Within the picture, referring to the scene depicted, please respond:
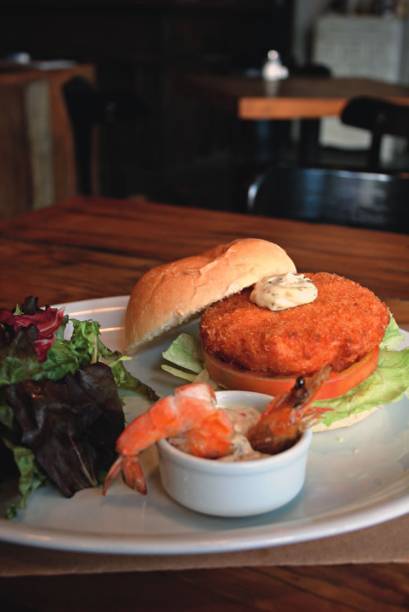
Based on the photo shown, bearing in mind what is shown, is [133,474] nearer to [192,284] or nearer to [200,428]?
[200,428]

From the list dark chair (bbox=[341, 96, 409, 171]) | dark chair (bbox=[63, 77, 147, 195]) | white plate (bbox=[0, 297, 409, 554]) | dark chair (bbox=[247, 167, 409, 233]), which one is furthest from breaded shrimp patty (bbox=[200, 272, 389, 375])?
dark chair (bbox=[63, 77, 147, 195])

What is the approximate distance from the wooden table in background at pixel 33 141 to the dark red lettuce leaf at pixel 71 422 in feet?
16.0

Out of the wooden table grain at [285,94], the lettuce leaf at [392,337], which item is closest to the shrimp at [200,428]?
the lettuce leaf at [392,337]

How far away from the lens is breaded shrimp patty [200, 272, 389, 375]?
1363 millimetres

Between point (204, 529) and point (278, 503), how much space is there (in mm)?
110

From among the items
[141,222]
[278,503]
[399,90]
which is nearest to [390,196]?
[141,222]

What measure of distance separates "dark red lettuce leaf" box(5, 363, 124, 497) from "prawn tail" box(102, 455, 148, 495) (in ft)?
0.31

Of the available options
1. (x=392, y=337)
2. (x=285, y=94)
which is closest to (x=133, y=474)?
(x=392, y=337)

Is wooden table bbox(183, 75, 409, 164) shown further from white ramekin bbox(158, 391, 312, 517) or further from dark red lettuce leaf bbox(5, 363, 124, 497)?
white ramekin bbox(158, 391, 312, 517)

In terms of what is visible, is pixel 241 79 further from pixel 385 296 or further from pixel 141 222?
pixel 385 296

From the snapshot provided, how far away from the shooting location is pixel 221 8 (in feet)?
31.4

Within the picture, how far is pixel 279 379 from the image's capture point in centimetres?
137

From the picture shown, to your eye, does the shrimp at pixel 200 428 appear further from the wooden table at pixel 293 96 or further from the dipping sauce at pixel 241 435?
the wooden table at pixel 293 96

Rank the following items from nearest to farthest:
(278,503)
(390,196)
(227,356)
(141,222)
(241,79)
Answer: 1. (278,503)
2. (227,356)
3. (141,222)
4. (390,196)
5. (241,79)
